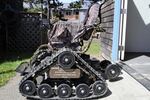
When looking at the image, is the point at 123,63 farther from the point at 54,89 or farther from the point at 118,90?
the point at 54,89

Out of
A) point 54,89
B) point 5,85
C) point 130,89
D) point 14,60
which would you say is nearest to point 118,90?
point 130,89

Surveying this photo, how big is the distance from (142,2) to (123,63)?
126 inches

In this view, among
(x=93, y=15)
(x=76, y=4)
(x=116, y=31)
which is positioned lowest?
(x=116, y=31)

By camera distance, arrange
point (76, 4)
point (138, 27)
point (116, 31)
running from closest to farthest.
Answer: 1. point (116, 31)
2. point (138, 27)
3. point (76, 4)

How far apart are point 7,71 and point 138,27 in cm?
480

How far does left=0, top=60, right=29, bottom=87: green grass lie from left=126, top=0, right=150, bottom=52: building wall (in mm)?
3856

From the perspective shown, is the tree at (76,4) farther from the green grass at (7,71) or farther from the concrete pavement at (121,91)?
the concrete pavement at (121,91)

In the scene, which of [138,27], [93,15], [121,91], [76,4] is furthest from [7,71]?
[76,4]

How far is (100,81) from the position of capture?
4.85 metres

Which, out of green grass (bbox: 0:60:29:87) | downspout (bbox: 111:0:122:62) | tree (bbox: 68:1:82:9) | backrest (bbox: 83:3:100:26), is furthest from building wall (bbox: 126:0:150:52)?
tree (bbox: 68:1:82:9)

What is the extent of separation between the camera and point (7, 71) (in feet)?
22.6

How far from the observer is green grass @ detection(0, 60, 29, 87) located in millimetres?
6074

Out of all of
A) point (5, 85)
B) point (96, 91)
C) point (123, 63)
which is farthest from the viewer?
point (123, 63)

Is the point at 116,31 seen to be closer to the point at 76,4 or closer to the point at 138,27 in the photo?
the point at 138,27
